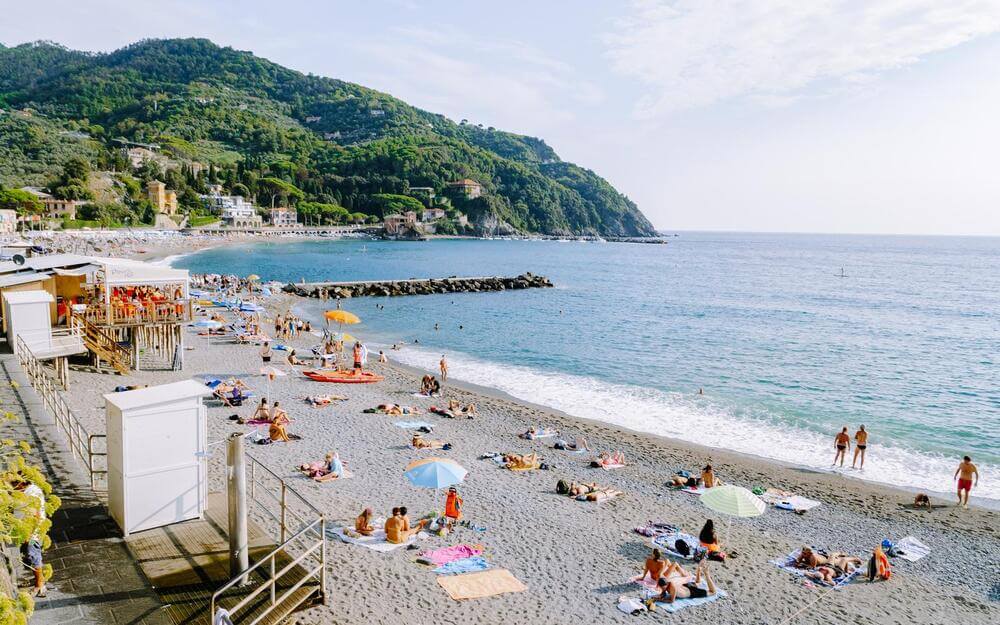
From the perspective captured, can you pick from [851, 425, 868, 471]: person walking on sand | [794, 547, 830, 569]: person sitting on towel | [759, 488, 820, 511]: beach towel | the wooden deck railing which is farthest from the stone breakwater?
[794, 547, 830, 569]: person sitting on towel

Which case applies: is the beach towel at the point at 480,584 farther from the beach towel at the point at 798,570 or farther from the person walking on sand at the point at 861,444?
the person walking on sand at the point at 861,444

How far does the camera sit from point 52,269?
19.5 m

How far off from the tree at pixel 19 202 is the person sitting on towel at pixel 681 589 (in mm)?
109945

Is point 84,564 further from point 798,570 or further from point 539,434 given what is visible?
point 539,434

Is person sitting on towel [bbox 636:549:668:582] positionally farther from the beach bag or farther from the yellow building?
the yellow building

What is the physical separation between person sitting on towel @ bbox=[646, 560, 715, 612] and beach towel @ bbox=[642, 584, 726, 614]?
5cm

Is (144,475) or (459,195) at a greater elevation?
(459,195)

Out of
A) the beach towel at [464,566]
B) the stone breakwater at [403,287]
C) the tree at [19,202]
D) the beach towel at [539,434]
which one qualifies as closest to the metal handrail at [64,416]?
the beach towel at [464,566]

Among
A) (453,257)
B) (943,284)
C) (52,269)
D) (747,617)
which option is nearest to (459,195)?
(453,257)

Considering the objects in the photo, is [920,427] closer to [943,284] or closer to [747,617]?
[747,617]

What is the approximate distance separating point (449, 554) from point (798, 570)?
618 cm

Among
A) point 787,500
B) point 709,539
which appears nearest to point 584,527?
point 709,539

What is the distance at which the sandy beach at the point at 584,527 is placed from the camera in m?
9.21

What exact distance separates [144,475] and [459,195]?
19134 cm
